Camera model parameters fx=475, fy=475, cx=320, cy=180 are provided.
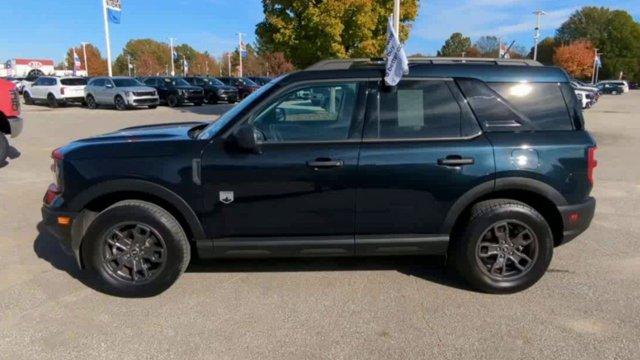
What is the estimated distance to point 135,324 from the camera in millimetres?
3396

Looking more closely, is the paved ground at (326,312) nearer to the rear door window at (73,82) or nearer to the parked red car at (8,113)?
the parked red car at (8,113)

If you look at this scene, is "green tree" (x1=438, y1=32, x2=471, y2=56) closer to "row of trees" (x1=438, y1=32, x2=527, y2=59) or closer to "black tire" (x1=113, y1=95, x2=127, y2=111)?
"row of trees" (x1=438, y1=32, x2=527, y2=59)

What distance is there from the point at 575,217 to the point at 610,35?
369 feet

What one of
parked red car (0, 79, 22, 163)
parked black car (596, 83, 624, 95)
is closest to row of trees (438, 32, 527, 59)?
parked black car (596, 83, 624, 95)

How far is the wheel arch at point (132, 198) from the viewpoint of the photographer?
3.61 metres

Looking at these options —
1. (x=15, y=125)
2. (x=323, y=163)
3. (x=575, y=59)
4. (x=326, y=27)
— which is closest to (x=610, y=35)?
(x=575, y=59)

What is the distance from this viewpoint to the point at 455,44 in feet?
391

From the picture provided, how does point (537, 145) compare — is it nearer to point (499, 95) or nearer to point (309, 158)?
point (499, 95)

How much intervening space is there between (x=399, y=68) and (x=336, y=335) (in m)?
2.01

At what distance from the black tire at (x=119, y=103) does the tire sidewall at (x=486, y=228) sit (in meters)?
23.5

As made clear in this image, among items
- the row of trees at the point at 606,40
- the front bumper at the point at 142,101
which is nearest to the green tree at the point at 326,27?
the front bumper at the point at 142,101

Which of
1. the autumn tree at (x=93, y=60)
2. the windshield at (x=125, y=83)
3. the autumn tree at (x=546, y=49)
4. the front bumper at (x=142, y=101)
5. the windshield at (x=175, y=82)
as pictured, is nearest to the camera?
the front bumper at (x=142, y=101)

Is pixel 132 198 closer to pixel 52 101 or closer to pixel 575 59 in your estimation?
pixel 52 101

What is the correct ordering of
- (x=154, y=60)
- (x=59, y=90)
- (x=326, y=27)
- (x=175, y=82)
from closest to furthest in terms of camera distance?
(x=326, y=27)
(x=59, y=90)
(x=175, y=82)
(x=154, y=60)
